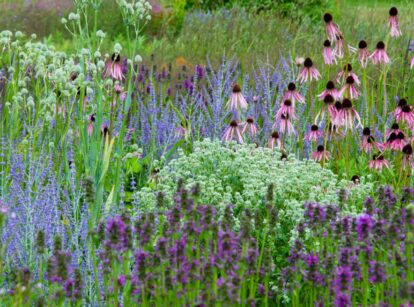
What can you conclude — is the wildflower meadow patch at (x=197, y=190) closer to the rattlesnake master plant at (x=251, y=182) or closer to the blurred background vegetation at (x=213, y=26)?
the rattlesnake master plant at (x=251, y=182)

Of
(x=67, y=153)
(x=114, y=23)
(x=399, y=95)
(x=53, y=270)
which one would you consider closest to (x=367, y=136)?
(x=67, y=153)

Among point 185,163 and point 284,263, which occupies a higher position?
point 185,163

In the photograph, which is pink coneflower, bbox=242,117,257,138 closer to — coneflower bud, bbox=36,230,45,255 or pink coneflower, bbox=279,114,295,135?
pink coneflower, bbox=279,114,295,135

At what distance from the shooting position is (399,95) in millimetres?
6926

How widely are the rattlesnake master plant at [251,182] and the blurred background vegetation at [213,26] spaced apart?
9.91 ft

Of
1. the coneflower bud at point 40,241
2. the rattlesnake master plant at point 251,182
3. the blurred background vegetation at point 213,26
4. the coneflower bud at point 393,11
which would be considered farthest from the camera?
the blurred background vegetation at point 213,26

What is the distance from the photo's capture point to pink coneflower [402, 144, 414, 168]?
441 centimetres

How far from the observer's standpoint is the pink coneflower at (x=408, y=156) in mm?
4414

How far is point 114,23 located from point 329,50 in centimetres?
703

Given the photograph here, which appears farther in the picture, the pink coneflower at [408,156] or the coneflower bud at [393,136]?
the coneflower bud at [393,136]

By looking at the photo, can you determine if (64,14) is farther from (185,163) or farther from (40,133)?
(185,163)

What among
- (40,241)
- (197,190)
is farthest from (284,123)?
(40,241)

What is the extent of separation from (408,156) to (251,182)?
39.7 inches

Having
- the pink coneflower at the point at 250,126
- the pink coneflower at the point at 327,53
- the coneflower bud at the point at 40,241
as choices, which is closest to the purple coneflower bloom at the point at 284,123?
the pink coneflower at the point at 250,126
